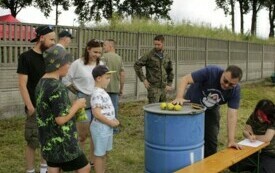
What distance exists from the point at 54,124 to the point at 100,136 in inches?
41.1

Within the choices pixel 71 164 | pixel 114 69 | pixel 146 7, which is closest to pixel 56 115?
pixel 71 164

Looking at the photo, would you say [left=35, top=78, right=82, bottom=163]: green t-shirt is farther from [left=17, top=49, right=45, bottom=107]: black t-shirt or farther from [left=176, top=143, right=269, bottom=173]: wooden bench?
[left=176, top=143, right=269, bottom=173]: wooden bench

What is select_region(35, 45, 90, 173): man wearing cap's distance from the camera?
328cm

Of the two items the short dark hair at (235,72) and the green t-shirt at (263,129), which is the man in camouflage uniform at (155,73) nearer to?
the green t-shirt at (263,129)

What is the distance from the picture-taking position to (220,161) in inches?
176

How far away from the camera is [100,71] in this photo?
4.35m

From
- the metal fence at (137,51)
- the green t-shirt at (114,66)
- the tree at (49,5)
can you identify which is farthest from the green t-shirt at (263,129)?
the tree at (49,5)

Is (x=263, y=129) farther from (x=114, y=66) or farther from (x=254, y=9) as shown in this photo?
(x=254, y=9)

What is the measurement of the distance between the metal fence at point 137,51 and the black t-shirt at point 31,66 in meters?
3.81

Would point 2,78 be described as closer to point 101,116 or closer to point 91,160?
point 91,160

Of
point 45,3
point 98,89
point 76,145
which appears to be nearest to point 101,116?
point 98,89

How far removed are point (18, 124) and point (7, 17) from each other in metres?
9.38

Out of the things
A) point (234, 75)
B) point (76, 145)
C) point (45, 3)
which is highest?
point (45, 3)

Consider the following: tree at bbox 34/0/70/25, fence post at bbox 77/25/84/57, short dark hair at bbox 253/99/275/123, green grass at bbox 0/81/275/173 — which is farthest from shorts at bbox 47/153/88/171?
tree at bbox 34/0/70/25
